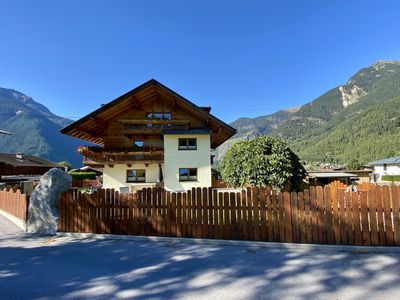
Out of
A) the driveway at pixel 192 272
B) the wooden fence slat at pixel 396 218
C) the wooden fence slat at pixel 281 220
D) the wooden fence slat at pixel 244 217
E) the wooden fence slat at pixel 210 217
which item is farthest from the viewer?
the wooden fence slat at pixel 210 217

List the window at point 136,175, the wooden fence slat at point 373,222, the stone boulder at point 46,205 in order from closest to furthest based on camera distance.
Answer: the wooden fence slat at point 373,222
the stone boulder at point 46,205
the window at point 136,175

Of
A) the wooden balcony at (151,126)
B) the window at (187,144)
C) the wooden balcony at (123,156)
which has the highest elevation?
the wooden balcony at (151,126)

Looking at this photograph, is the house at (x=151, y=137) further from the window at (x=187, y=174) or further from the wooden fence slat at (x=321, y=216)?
the wooden fence slat at (x=321, y=216)

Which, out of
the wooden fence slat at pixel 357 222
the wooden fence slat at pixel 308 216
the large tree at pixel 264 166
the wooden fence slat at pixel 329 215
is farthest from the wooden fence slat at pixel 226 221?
the large tree at pixel 264 166

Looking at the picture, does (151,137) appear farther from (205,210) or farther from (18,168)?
(18,168)

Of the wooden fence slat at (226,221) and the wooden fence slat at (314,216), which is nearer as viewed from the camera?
the wooden fence slat at (314,216)

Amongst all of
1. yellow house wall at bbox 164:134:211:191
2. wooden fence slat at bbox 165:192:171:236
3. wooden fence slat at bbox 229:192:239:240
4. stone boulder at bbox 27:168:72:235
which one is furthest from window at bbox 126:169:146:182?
wooden fence slat at bbox 229:192:239:240

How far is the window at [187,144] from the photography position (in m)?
20.1

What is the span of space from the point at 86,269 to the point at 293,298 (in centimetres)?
369

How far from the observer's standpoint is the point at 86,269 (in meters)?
4.80

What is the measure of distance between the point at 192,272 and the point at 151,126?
17719 millimetres

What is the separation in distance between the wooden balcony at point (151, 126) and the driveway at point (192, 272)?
15.1 meters

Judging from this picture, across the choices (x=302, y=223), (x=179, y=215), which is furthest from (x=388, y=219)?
(x=179, y=215)

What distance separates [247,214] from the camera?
20.2 feet
